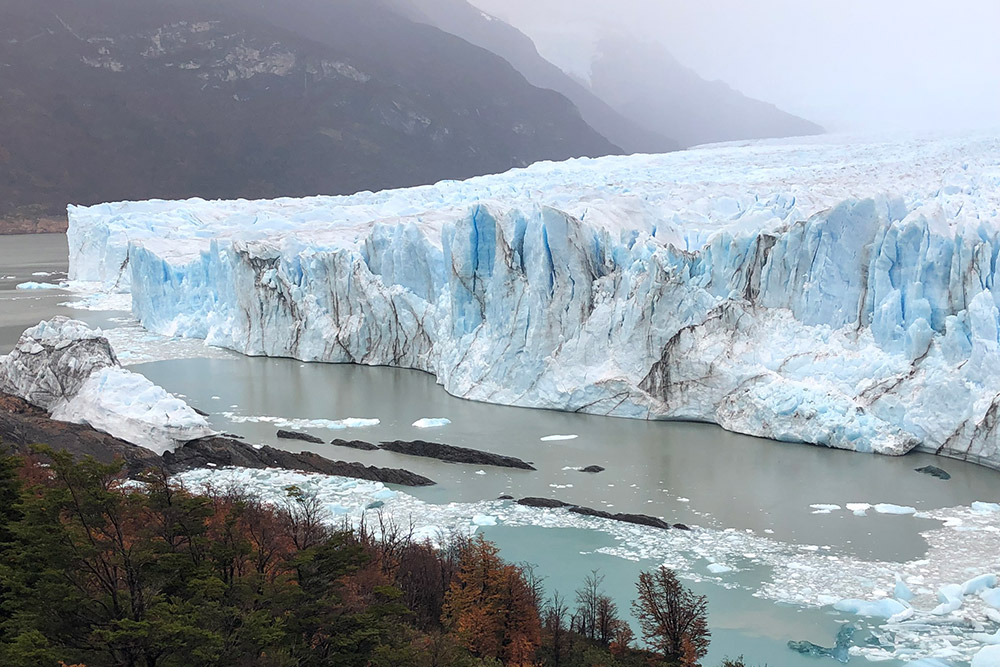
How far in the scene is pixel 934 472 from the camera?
1136 centimetres

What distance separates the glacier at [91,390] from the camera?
12070mm

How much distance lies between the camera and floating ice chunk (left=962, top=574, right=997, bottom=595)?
820 centimetres

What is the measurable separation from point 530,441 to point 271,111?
5757 centimetres

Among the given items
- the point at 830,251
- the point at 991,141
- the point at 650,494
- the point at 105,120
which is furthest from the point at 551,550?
the point at 105,120

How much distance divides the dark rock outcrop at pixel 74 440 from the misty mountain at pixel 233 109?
5177 centimetres

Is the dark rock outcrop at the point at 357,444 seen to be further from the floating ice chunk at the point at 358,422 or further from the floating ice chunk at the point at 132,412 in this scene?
the floating ice chunk at the point at 132,412

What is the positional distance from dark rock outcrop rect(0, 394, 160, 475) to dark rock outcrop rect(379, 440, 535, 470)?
295 cm

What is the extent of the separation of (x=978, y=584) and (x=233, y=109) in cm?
6453

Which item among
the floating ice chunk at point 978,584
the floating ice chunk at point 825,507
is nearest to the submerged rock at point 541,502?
the floating ice chunk at point 825,507

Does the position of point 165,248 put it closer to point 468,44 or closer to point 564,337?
point 564,337

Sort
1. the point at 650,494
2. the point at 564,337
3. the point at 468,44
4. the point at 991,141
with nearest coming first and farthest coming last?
the point at 650,494 → the point at 564,337 → the point at 991,141 → the point at 468,44

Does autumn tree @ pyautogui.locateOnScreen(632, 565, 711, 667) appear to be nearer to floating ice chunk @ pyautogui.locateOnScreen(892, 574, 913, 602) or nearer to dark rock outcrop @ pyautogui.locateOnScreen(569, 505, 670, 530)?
floating ice chunk @ pyautogui.locateOnScreen(892, 574, 913, 602)

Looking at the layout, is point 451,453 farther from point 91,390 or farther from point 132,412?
point 91,390

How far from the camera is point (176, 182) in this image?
62.0m
